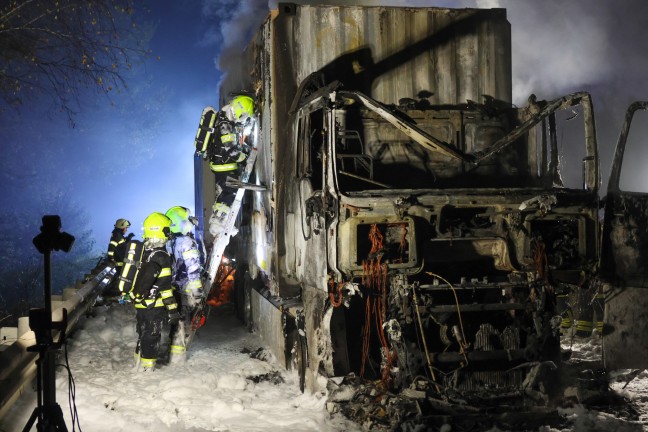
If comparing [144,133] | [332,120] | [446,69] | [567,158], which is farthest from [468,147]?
[144,133]

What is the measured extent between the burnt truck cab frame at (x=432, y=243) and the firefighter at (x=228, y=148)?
7.98 feet

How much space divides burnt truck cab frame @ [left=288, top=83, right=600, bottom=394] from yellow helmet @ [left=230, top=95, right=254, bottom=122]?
90.2 inches

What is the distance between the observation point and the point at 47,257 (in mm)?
4543

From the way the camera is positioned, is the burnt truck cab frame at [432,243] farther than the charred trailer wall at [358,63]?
No

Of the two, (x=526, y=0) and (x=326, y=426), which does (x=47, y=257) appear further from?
(x=526, y=0)

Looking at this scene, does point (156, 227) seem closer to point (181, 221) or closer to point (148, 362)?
point (181, 221)

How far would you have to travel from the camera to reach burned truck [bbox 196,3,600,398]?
18.9ft

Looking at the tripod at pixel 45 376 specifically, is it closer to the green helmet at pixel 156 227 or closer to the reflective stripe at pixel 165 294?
the reflective stripe at pixel 165 294

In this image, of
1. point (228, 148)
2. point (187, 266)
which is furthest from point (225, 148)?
point (187, 266)

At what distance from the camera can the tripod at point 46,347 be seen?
4.46m

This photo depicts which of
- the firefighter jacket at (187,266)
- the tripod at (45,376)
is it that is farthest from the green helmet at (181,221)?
the tripod at (45,376)

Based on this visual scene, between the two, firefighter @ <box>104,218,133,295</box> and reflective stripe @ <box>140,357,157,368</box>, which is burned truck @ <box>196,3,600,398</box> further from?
firefighter @ <box>104,218,133,295</box>

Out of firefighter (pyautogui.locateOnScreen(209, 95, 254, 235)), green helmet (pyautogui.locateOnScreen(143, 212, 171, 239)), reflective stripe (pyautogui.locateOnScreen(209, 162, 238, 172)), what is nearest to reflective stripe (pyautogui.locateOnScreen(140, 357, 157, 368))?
green helmet (pyautogui.locateOnScreen(143, 212, 171, 239))

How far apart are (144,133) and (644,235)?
96542mm
